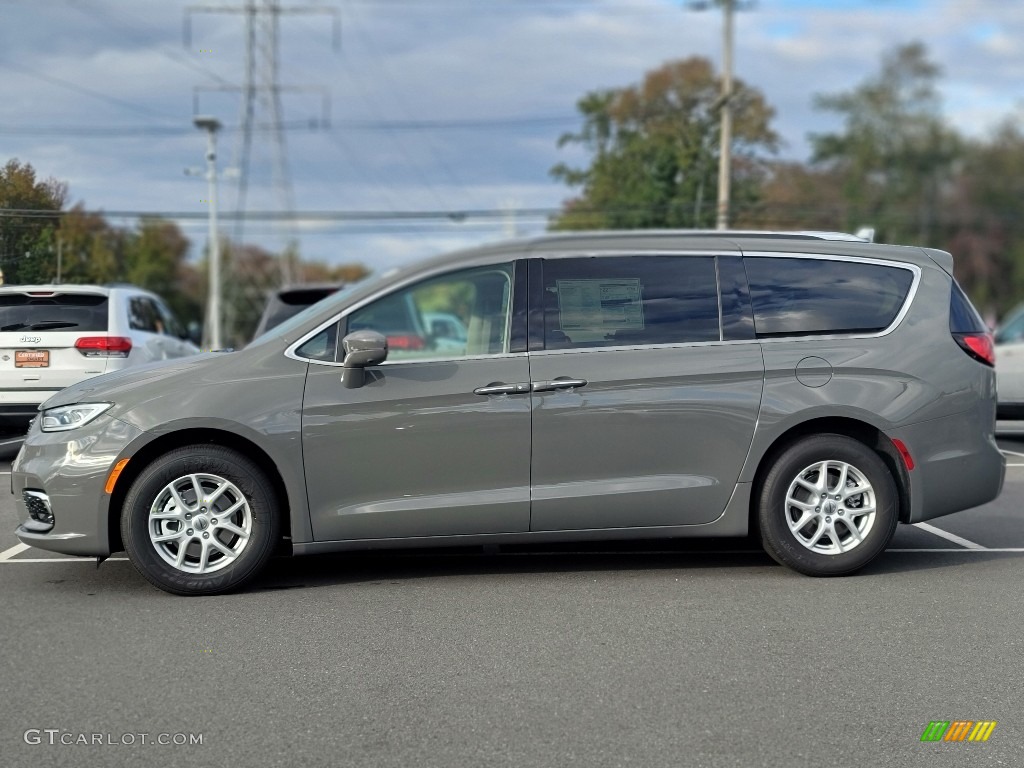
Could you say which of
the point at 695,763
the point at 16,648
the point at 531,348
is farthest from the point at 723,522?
the point at 16,648

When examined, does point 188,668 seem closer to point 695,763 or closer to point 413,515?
point 413,515

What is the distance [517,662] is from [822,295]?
2755mm

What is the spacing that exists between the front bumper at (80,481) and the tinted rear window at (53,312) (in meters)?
4.89

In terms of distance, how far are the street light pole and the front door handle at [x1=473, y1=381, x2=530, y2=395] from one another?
20.6m

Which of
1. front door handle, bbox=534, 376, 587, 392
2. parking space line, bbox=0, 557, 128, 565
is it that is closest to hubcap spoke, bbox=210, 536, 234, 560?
parking space line, bbox=0, 557, 128, 565

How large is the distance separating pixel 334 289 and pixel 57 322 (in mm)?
2922

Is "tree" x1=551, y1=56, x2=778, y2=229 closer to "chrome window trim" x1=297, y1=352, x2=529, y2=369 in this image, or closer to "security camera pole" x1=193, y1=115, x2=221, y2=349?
"security camera pole" x1=193, y1=115, x2=221, y2=349

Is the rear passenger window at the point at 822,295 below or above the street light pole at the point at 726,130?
below

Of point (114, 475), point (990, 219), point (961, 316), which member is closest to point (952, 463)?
point (961, 316)

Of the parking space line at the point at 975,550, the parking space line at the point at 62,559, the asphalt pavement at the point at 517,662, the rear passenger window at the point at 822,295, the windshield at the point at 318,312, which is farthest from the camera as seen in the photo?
the parking space line at the point at 975,550

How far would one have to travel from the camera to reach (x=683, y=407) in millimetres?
5723

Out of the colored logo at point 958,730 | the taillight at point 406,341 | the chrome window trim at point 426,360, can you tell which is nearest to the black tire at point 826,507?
the chrome window trim at point 426,360

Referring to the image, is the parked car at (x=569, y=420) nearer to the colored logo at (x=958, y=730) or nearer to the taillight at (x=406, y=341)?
the taillight at (x=406, y=341)

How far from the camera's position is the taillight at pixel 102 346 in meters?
10.3
